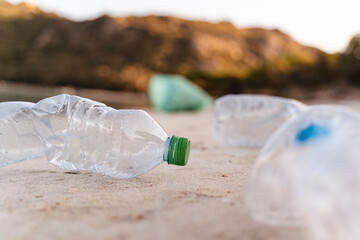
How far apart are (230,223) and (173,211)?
16 centimetres

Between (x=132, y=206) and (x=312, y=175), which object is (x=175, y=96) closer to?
(x=132, y=206)

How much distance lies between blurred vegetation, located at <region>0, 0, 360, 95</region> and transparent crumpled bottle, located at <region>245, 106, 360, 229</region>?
40.7 ft

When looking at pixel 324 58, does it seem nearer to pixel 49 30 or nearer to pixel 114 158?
pixel 114 158

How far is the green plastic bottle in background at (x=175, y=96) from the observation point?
6.57 meters

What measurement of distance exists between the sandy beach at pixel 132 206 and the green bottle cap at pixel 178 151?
0.08m

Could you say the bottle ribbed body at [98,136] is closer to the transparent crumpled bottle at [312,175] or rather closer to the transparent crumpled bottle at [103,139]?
the transparent crumpled bottle at [103,139]

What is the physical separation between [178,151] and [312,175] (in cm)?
54

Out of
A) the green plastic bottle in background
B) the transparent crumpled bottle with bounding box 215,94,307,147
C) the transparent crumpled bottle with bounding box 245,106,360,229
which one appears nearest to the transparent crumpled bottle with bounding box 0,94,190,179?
the transparent crumpled bottle with bounding box 245,106,360,229

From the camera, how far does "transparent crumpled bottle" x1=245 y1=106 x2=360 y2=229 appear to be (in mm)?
684

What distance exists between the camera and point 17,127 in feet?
4.70

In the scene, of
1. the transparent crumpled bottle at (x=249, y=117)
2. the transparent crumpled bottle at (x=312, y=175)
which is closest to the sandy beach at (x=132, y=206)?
the transparent crumpled bottle at (x=312, y=175)

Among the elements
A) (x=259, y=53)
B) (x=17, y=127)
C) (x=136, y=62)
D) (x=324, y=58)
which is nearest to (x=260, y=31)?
(x=259, y=53)

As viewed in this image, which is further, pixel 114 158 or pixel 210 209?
pixel 114 158

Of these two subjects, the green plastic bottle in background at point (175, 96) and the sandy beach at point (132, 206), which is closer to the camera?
the sandy beach at point (132, 206)
